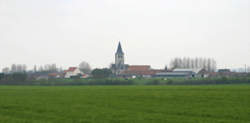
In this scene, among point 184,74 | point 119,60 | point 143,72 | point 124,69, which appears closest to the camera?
point 184,74

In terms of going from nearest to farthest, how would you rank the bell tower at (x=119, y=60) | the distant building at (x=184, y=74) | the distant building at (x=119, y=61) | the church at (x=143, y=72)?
the distant building at (x=184, y=74) < the church at (x=143, y=72) < the distant building at (x=119, y=61) < the bell tower at (x=119, y=60)

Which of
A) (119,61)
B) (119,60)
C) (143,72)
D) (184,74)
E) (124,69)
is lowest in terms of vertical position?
(184,74)

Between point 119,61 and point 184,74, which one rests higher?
point 119,61

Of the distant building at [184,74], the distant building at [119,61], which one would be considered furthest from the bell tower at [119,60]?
the distant building at [184,74]

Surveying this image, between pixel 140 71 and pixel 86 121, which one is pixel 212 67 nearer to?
pixel 140 71

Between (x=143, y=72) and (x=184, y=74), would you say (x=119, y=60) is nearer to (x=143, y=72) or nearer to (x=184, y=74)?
(x=143, y=72)

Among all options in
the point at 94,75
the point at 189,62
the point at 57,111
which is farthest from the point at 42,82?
the point at 189,62

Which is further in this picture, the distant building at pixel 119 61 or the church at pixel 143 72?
the distant building at pixel 119 61

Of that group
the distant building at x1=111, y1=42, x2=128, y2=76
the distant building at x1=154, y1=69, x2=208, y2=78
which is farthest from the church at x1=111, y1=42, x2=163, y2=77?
the distant building at x1=154, y1=69, x2=208, y2=78

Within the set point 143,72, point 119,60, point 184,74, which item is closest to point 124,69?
point 119,60

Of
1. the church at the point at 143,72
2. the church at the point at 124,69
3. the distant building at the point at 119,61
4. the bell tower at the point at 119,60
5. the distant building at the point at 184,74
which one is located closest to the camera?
the distant building at the point at 184,74

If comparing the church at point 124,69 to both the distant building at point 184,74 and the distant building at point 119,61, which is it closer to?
the distant building at point 119,61

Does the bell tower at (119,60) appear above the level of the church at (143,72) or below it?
above

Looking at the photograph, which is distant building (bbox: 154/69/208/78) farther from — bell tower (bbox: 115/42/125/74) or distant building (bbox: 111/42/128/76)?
bell tower (bbox: 115/42/125/74)
